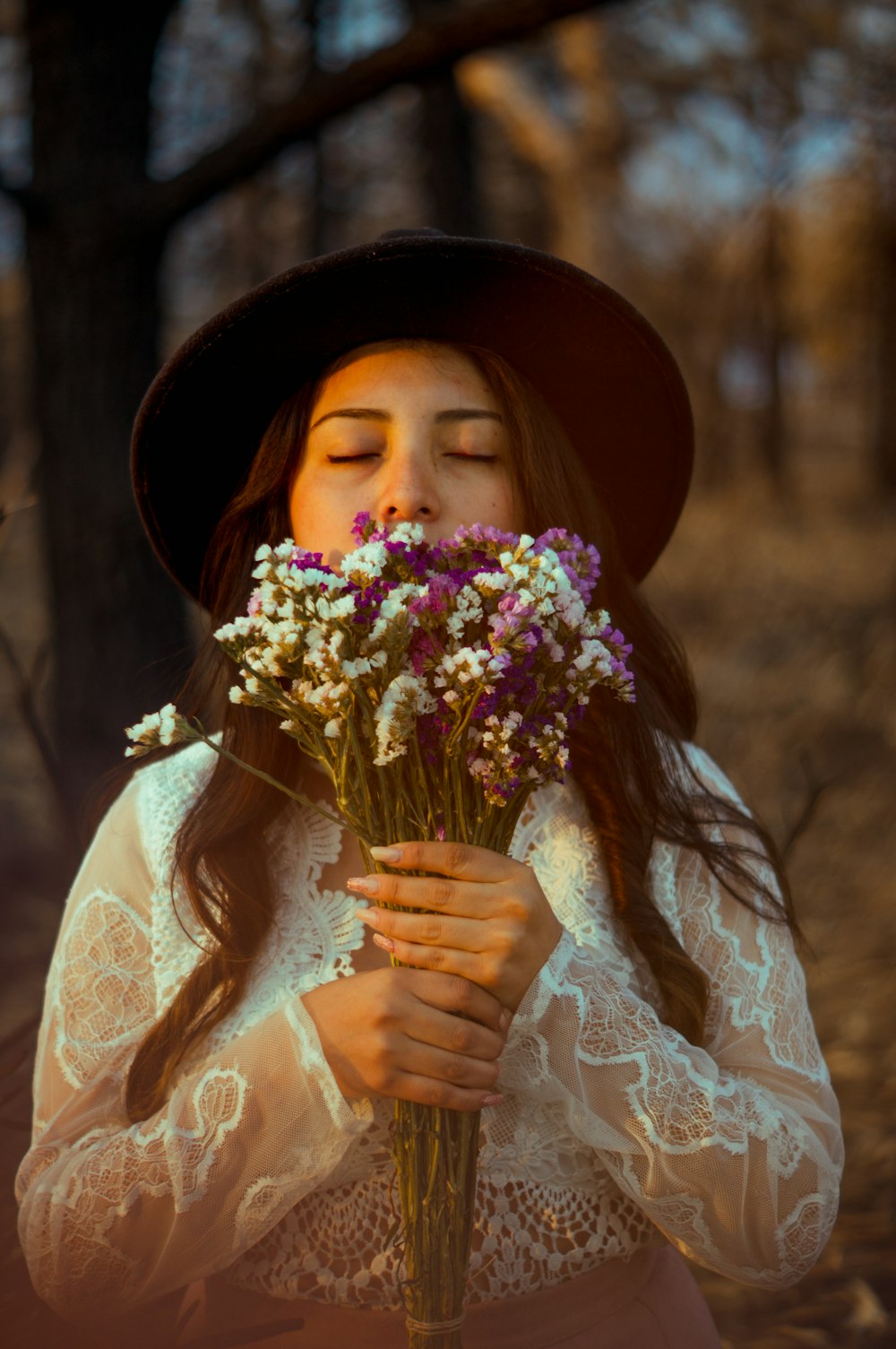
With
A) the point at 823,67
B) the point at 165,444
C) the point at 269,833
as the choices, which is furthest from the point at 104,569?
the point at 823,67

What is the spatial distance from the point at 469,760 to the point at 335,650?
0.26 meters

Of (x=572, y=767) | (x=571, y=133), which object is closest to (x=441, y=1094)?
(x=572, y=767)

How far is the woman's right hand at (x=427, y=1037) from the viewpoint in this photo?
165 cm

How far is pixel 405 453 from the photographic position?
1936mm

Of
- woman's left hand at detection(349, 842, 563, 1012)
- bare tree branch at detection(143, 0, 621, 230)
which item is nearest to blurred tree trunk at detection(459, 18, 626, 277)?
bare tree branch at detection(143, 0, 621, 230)

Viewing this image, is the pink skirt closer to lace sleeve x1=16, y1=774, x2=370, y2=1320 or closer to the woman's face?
lace sleeve x1=16, y1=774, x2=370, y2=1320

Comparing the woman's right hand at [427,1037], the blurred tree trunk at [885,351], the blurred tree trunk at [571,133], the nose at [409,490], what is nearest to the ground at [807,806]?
the woman's right hand at [427,1037]

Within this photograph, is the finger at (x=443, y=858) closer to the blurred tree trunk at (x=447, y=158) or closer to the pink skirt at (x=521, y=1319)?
the pink skirt at (x=521, y=1319)

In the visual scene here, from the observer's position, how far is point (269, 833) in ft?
7.23

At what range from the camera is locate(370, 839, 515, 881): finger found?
5.28ft

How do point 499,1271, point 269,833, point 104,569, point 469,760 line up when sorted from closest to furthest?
point 469,760 → point 499,1271 → point 269,833 → point 104,569

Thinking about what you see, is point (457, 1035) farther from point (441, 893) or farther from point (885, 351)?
point (885, 351)

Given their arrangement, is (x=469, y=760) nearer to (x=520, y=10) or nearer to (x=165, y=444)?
(x=165, y=444)

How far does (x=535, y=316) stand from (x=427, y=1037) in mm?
1243
